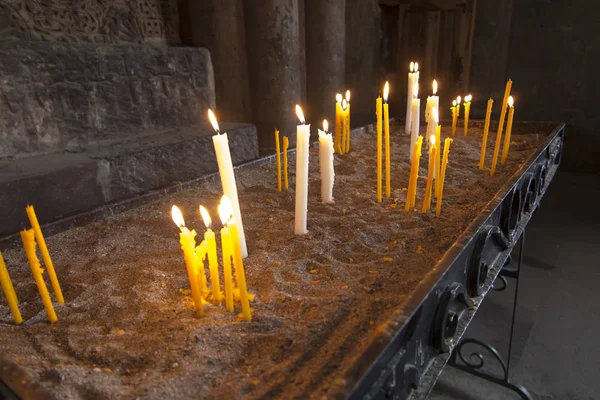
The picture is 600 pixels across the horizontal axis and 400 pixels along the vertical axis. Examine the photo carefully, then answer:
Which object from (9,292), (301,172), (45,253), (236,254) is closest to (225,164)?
(301,172)

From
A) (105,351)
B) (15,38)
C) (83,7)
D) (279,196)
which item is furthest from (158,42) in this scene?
(105,351)

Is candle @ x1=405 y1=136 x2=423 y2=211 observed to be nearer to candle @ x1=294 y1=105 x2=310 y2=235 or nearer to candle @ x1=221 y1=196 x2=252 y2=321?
candle @ x1=294 y1=105 x2=310 y2=235

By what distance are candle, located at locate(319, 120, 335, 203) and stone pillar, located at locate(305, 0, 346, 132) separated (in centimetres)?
329

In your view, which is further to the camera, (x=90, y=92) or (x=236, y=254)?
(x=90, y=92)

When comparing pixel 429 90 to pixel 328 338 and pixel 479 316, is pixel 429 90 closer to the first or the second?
pixel 479 316

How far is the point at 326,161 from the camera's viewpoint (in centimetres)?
171

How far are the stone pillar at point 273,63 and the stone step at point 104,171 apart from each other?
0.87 m

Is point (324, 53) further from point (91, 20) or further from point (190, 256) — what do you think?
point (190, 256)

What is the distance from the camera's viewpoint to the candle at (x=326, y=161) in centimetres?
168

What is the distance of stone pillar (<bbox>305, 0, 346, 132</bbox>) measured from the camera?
15.0 feet

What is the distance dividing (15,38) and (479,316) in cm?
366

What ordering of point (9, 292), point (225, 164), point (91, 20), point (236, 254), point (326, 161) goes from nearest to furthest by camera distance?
point (236, 254) → point (9, 292) → point (225, 164) → point (326, 161) → point (91, 20)

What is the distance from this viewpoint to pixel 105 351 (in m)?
0.91

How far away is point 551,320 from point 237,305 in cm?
284
